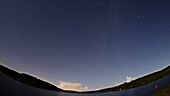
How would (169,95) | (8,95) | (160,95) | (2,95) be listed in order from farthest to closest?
(8,95) < (2,95) < (160,95) < (169,95)

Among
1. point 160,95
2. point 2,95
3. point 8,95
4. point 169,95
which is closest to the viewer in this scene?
point 169,95

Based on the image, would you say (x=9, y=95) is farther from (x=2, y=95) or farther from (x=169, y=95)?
(x=169, y=95)

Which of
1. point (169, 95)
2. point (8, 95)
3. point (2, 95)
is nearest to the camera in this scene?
point (169, 95)

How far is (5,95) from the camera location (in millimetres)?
106625

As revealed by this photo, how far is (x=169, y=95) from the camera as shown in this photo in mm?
67938

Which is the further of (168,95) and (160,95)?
(160,95)

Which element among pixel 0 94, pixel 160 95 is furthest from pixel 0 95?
pixel 160 95

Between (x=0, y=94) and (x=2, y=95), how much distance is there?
7308mm

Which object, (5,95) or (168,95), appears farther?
(5,95)

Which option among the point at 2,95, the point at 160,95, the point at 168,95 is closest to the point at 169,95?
the point at 168,95

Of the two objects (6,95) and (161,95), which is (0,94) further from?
(161,95)

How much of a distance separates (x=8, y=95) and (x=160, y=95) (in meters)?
87.7

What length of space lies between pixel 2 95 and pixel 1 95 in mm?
2507

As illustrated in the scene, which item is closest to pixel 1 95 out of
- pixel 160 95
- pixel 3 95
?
pixel 3 95
